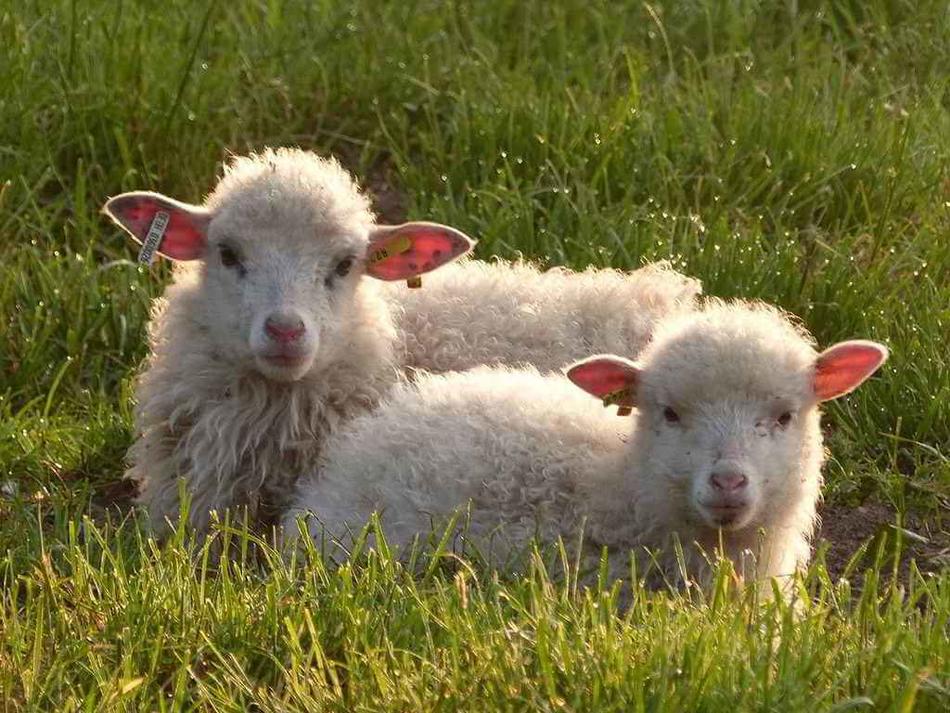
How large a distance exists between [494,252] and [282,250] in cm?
142

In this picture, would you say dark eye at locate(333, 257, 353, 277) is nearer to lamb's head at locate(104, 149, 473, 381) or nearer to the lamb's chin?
lamb's head at locate(104, 149, 473, 381)

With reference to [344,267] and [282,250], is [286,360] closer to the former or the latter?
[282,250]

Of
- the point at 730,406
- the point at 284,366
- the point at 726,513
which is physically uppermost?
the point at 730,406

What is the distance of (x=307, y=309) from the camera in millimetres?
5250

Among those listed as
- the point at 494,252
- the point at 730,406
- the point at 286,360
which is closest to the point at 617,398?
the point at 730,406

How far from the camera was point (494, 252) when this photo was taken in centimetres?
662

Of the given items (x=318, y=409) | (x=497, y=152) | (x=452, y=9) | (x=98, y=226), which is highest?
(x=452, y=9)

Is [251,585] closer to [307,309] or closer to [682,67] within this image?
[307,309]

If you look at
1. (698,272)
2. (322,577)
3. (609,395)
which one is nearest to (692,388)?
(609,395)

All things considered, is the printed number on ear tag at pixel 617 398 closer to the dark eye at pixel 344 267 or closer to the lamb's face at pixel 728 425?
the lamb's face at pixel 728 425

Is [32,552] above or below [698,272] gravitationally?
below

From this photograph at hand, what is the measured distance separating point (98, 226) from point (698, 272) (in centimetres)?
225

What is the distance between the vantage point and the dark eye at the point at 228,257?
5422 mm

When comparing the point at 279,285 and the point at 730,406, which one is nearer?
the point at 730,406
